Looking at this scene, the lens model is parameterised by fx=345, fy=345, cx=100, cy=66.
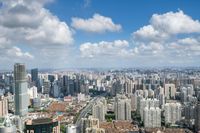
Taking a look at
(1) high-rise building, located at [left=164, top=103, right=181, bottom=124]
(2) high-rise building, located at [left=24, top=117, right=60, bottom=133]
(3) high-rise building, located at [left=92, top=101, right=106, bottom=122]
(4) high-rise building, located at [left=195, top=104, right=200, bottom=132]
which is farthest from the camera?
(3) high-rise building, located at [left=92, top=101, right=106, bottom=122]

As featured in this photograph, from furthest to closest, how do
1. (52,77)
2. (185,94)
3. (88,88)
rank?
(52,77) < (88,88) < (185,94)

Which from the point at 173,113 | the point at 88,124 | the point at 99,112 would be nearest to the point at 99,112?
the point at 99,112

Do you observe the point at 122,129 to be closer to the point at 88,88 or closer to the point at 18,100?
the point at 18,100

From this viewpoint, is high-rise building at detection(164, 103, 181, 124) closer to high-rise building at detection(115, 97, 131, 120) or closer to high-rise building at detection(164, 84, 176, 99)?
high-rise building at detection(115, 97, 131, 120)

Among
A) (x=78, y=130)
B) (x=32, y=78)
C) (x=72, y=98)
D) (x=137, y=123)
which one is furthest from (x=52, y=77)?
(x=78, y=130)

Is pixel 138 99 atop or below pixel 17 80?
below

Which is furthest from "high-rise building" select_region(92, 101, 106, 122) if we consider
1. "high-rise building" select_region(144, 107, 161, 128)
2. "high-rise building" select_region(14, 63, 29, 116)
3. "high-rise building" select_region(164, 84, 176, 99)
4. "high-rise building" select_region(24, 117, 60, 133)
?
"high-rise building" select_region(164, 84, 176, 99)

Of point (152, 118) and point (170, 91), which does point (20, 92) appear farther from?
point (170, 91)

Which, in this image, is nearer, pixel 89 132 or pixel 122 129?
pixel 89 132

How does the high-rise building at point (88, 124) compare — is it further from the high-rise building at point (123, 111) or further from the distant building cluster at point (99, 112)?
the high-rise building at point (123, 111)
